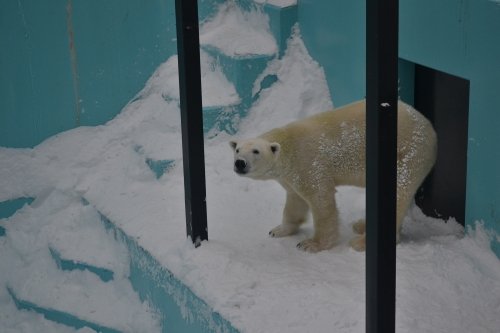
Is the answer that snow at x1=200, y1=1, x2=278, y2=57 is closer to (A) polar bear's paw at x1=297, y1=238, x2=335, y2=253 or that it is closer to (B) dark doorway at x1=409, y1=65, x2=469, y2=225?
(B) dark doorway at x1=409, y1=65, x2=469, y2=225

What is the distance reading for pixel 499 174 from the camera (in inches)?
189

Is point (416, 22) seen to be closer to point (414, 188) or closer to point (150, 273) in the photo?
point (414, 188)

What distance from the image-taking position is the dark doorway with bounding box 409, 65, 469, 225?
17.8 feet

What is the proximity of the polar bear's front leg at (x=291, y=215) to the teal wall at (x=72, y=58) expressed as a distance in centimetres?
262

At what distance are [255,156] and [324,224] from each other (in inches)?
22.6

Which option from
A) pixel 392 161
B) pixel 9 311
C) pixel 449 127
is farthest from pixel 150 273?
pixel 392 161

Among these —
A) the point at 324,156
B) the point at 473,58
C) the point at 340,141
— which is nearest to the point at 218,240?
the point at 324,156

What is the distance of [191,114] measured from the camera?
512 cm

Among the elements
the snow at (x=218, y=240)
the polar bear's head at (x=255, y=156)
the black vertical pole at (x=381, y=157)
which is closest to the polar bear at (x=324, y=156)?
the polar bear's head at (x=255, y=156)

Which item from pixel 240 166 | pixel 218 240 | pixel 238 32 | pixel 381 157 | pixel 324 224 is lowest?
pixel 218 240

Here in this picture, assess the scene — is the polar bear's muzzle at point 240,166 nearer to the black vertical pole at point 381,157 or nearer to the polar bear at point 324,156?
the polar bear at point 324,156

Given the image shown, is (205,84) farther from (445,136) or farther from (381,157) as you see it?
(381,157)

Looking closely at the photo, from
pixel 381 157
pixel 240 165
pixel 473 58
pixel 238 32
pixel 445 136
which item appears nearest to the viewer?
pixel 381 157

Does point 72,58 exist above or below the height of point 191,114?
below
